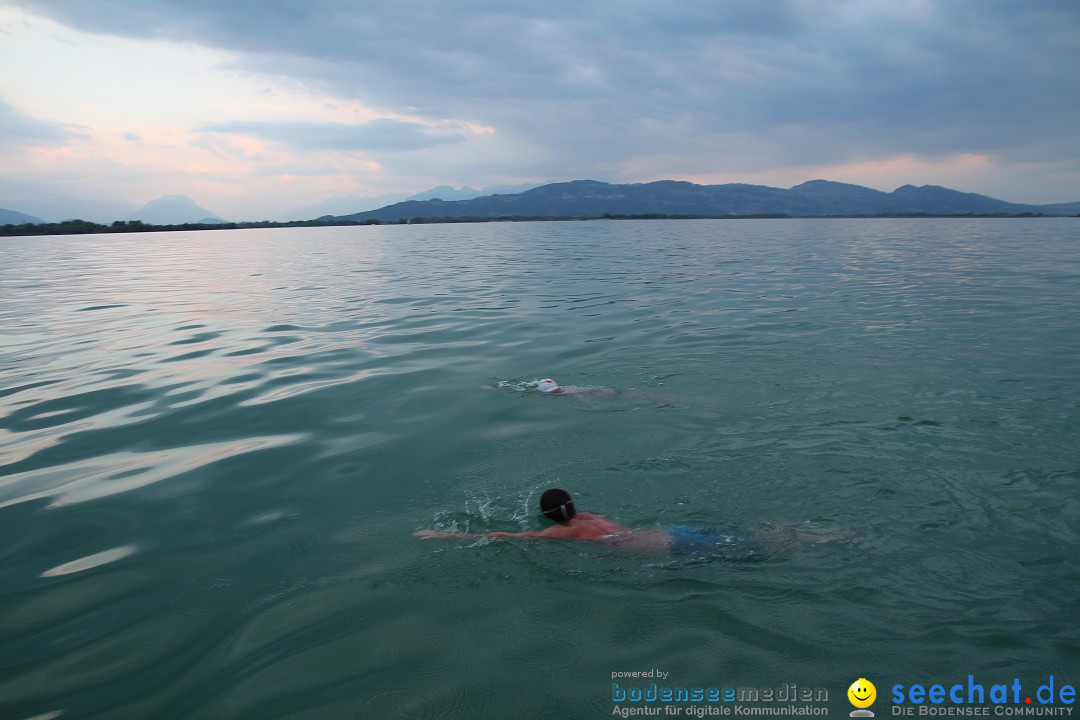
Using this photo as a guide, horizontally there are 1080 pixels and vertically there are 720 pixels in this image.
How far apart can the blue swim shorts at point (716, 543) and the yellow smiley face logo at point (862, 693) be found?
1667mm

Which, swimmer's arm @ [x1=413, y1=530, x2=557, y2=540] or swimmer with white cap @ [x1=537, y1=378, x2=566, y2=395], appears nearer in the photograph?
swimmer's arm @ [x1=413, y1=530, x2=557, y2=540]

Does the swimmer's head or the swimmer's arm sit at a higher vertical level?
the swimmer's head

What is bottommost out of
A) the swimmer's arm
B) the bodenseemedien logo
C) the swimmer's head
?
the bodenseemedien logo

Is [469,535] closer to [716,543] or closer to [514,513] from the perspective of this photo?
[514,513]

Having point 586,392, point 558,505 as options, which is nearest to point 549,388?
point 586,392

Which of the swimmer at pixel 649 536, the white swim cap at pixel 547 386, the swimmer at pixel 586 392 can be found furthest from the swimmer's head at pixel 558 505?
the white swim cap at pixel 547 386

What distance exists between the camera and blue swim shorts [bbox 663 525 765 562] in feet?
19.9

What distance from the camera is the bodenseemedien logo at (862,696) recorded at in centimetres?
414

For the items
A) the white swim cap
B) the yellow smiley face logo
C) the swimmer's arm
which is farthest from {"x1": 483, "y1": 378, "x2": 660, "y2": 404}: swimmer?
the yellow smiley face logo

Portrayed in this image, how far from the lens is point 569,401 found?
11.1m

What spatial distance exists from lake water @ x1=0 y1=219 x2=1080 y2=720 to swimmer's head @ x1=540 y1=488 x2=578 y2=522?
0.35 metres

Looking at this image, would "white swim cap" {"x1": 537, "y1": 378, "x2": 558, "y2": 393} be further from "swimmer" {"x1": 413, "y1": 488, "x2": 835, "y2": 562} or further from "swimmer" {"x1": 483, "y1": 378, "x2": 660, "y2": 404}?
"swimmer" {"x1": 413, "y1": 488, "x2": 835, "y2": 562}

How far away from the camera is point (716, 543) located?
6223 millimetres

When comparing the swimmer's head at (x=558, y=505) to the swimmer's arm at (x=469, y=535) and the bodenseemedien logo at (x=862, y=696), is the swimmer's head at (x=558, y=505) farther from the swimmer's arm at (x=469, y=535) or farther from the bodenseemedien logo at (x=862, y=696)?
the bodenseemedien logo at (x=862, y=696)
